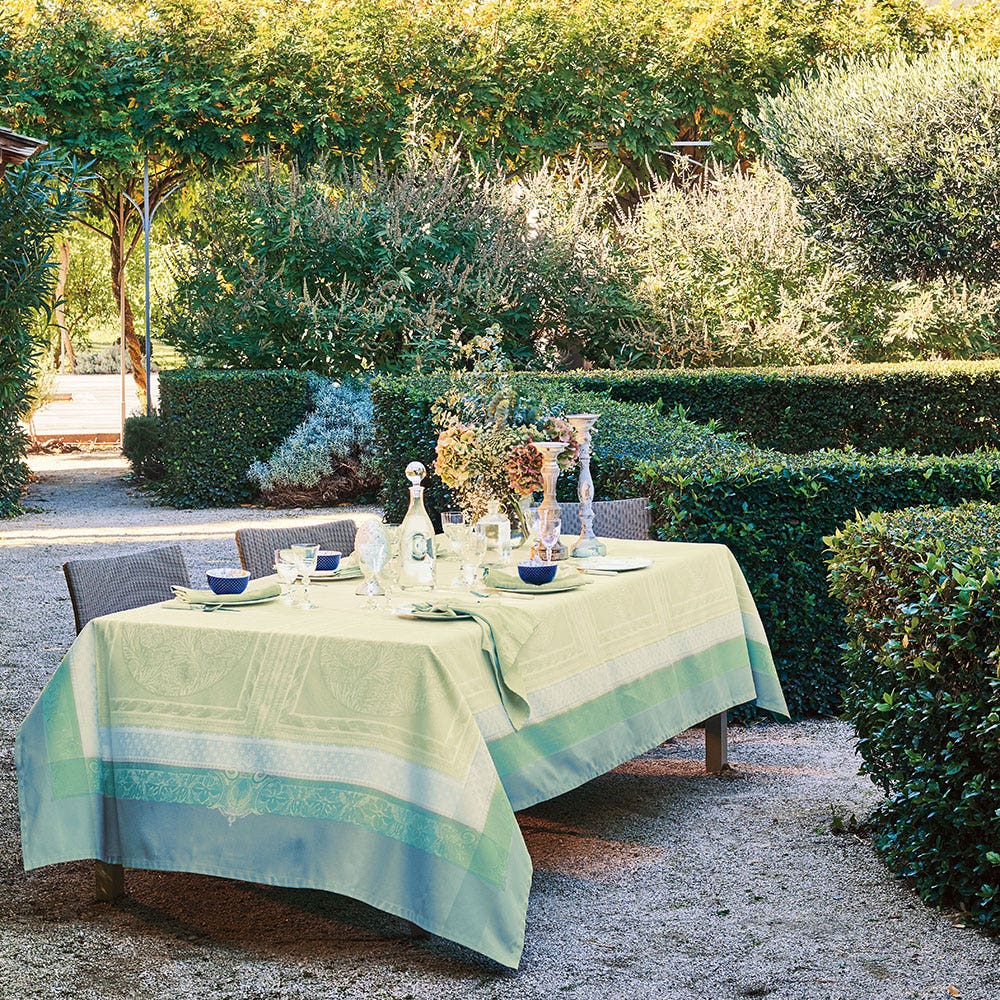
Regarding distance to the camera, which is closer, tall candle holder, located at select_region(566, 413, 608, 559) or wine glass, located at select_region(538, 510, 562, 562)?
wine glass, located at select_region(538, 510, 562, 562)

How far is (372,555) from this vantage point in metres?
3.98

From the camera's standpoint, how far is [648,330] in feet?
47.8

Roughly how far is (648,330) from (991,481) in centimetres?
851

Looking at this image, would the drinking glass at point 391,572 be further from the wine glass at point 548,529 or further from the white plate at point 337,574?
the wine glass at point 548,529

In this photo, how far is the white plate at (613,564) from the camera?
15.0 feet

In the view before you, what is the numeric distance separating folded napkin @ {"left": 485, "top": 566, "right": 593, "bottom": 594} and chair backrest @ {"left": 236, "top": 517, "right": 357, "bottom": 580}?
850mm

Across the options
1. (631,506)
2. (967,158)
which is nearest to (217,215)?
(967,158)

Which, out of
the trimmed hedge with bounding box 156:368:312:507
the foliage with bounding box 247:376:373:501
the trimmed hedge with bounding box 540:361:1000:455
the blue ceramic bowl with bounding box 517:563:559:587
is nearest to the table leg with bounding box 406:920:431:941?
the blue ceramic bowl with bounding box 517:563:559:587

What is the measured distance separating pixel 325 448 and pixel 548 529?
8.63 metres

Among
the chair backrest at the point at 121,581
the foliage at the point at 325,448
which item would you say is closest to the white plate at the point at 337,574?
the chair backrest at the point at 121,581

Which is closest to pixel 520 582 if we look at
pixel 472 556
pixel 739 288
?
pixel 472 556

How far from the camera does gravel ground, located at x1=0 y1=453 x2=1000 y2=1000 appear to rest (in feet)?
11.0

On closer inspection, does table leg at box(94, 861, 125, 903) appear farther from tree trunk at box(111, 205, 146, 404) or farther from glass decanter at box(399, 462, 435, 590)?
tree trunk at box(111, 205, 146, 404)

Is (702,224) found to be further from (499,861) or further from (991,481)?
(499,861)
